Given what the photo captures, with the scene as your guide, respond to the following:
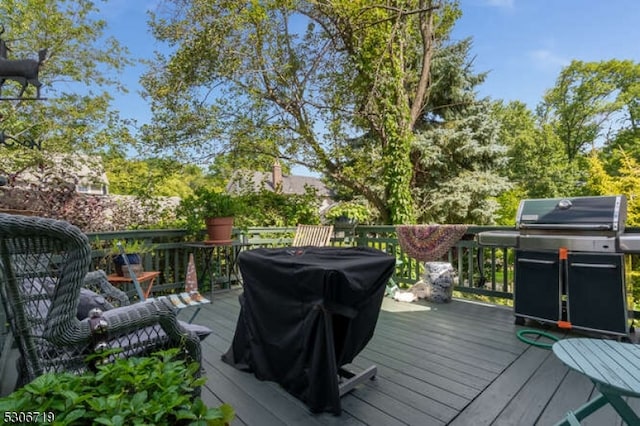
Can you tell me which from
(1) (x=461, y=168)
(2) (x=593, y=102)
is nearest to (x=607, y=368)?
(1) (x=461, y=168)

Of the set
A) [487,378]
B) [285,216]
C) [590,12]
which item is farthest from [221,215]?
[590,12]

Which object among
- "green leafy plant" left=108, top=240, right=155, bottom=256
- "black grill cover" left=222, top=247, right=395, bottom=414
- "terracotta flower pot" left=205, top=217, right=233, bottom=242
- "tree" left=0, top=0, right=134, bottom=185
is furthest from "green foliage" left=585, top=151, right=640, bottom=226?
"tree" left=0, top=0, right=134, bottom=185

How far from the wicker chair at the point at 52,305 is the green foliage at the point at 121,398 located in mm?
169

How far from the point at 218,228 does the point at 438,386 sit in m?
3.10

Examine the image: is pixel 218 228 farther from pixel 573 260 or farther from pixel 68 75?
pixel 68 75

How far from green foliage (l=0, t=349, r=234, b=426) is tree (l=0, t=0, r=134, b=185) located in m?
7.44

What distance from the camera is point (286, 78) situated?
7.76 m

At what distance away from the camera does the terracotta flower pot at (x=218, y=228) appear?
418 centimetres

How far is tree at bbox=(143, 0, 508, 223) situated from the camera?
276 inches

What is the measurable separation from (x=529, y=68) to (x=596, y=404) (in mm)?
16867

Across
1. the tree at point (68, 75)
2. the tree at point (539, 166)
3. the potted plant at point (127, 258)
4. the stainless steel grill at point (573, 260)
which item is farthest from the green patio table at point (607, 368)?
the tree at point (539, 166)

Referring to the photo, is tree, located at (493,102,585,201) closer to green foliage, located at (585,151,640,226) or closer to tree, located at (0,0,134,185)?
green foliage, located at (585,151,640,226)

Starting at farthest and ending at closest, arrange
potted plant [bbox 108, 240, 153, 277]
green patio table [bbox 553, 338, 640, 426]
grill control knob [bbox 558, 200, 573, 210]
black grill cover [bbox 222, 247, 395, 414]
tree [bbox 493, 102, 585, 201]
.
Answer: tree [bbox 493, 102, 585, 201]
potted plant [bbox 108, 240, 153, 277]
grill control knob [bbox 558, 200, 573, 210]
black grill cover [bbox 222, 247, 395, 414]
green patio table [bbox 553, 338, 640, 426]

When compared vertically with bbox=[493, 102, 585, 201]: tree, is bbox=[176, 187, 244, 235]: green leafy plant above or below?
below
